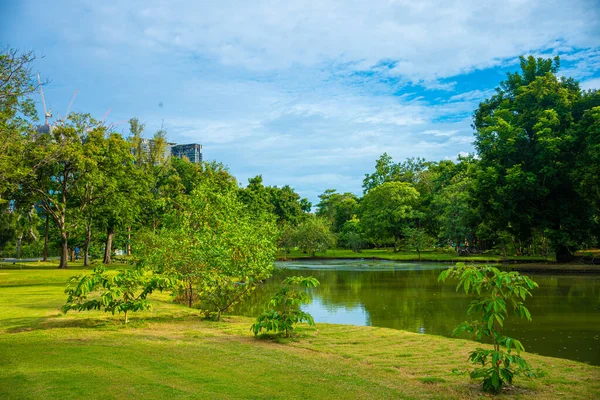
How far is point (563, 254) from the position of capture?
123 ft

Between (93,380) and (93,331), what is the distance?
466cm

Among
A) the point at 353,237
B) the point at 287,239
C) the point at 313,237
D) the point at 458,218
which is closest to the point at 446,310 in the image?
the point at 458,218

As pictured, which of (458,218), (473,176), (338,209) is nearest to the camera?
(473,176)

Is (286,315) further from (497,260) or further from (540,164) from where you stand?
(497,260)

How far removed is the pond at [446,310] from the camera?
11.8 metres

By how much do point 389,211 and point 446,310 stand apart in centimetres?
4503

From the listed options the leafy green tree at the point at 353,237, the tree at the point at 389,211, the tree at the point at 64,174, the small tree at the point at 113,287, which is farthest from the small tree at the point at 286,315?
the leafy green tree at the point at 353,237

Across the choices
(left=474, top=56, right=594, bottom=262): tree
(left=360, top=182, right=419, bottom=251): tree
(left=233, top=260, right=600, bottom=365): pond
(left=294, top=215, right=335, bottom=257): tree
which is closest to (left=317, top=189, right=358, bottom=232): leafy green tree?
(left=360, top=182, right=419, bottom=251): tree

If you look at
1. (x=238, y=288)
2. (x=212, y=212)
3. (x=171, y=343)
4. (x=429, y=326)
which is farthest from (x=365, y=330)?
(x=212, y=212)

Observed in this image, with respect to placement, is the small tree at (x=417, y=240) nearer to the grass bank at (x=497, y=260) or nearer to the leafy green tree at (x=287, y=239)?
the grass bank at (x=497, y=260)

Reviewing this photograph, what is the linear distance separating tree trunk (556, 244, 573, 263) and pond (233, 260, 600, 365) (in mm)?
9772

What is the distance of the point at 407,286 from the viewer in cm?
2586

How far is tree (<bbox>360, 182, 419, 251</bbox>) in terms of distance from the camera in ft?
200

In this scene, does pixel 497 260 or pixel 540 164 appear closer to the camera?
pixel 540 164
